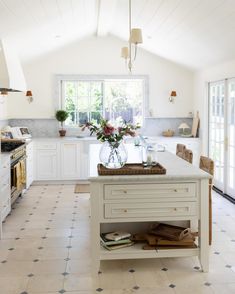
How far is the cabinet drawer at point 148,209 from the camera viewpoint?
352 centimetres

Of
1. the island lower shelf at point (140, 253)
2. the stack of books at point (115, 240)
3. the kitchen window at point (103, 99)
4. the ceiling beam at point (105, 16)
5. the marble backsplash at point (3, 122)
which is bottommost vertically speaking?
the island lower shelf at point (140, 253)

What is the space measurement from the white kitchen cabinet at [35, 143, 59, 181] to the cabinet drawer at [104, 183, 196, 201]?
175 inches

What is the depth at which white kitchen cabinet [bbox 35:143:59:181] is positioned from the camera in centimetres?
778

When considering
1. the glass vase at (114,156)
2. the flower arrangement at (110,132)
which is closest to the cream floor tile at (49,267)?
the glass vase at (114,156)

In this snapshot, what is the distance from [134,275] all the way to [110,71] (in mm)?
5407

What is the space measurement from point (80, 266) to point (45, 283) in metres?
0.45

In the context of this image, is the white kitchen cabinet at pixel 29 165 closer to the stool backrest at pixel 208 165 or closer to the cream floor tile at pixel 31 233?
the cream floor tile at pixel 31 233

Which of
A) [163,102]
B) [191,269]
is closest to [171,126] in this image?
[163,102]

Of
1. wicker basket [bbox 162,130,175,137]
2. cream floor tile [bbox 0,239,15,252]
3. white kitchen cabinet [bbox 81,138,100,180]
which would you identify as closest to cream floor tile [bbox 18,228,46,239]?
cream floor tile [bbox 0,239,15,252]

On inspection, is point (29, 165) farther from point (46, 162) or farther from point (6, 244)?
point (6, 244)

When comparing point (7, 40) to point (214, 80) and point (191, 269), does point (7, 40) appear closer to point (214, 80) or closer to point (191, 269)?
point (214, 80)

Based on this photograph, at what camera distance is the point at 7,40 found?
19.9 ft

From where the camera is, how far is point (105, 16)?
255 inches

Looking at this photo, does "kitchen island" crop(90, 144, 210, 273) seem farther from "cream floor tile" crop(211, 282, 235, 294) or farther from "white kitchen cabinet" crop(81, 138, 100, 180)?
"white kitchen cabinet" crop(81, 138, 100, 180)
